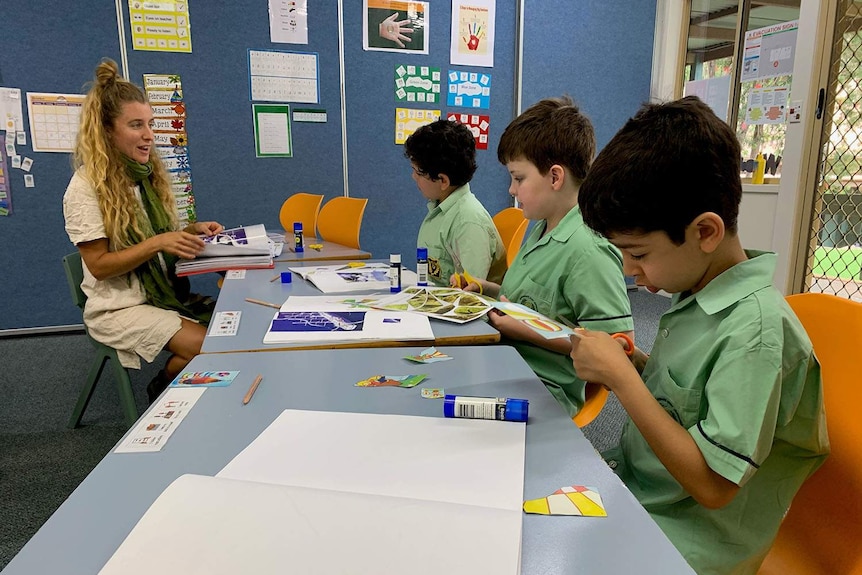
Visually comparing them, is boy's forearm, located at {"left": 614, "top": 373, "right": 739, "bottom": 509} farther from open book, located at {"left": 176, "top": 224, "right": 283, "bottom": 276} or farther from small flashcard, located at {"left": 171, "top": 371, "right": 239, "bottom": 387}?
open book, located at {"left": 176, "top": 224, "right": 283, "bottom": 276}

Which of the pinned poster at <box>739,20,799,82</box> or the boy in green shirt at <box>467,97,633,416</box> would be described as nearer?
the boy in green shirt at <box>467,97,633,416</box>

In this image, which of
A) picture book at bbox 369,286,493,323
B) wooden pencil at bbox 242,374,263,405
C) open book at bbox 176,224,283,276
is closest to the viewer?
wooden pencil at bbox 242,374,263,405

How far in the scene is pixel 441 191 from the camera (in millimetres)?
2133

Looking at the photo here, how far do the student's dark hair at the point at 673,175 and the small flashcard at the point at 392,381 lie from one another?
40 centimetres

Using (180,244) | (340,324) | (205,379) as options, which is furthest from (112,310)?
(205,379)

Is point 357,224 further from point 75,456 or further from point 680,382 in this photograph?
point 680,382

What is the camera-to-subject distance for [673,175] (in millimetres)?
772

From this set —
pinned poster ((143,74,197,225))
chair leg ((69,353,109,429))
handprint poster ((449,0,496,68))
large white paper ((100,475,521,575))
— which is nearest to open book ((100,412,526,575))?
large white paper ((100,475,521,575))

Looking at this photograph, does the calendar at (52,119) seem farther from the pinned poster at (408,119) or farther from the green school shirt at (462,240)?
the green school shirt at (462,240)

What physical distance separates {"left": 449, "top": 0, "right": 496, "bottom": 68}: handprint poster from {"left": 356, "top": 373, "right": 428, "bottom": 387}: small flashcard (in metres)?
3.49

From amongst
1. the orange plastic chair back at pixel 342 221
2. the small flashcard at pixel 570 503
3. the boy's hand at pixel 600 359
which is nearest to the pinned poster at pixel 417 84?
the orange plastic chair back at pixel 342 221

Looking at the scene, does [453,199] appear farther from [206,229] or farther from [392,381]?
[392,381]

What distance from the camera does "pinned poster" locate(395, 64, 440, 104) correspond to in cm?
392

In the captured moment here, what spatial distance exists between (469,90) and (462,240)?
2.51 m
